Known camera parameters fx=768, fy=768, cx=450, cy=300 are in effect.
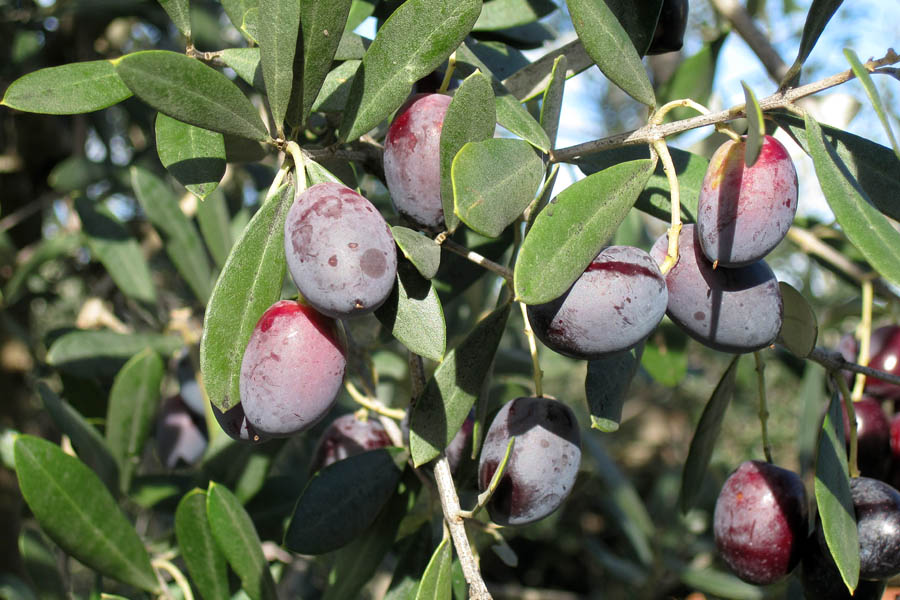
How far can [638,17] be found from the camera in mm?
711

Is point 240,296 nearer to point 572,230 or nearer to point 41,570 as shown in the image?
point 572,230

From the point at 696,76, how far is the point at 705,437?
67 cm

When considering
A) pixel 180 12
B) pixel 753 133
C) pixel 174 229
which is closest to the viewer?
pixel 753 133

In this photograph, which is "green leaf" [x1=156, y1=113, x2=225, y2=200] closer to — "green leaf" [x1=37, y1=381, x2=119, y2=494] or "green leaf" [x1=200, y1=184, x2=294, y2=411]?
"green leaf" [x1=200, y1=184, x2=294, y2=411]

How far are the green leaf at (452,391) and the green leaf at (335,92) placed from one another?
24 cm

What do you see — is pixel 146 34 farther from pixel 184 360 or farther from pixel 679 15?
pixel 679 15

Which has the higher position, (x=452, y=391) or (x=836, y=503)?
(x=452, y=391)

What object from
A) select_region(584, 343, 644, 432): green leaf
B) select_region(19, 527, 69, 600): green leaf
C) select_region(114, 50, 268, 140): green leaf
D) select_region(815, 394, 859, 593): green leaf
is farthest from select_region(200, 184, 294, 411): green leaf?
select_region(19, 527, 69, 600): green leaf

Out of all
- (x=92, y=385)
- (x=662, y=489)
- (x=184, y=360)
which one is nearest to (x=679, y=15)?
(x=184, y=360)

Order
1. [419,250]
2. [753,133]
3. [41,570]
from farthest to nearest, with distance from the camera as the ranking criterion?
[41,570] → [419,250] → [753,133]

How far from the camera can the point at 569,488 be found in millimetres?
746

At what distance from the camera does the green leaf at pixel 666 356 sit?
1328 mm

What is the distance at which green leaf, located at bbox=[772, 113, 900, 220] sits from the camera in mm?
667

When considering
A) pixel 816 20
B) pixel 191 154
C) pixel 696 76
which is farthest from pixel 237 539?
pixel 696 76
